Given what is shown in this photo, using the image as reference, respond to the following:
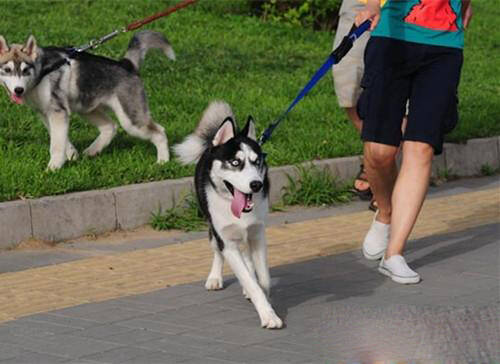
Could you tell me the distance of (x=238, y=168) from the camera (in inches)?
254

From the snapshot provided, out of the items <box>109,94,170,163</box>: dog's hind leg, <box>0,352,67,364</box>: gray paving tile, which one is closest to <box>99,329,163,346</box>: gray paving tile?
<box>0,352,67,364</box>: gray paving tile

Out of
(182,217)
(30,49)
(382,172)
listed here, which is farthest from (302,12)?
(382,172)

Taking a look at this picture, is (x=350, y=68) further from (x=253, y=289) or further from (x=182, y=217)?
(x=253, y=289)

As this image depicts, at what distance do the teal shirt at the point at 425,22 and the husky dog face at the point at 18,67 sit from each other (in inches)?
125

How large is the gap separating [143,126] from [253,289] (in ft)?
13.3

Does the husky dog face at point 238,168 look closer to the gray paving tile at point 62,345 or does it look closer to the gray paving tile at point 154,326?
the gray paving tile at point 154,326

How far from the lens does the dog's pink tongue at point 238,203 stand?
6453 millimetres

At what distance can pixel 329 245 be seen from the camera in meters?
8.56

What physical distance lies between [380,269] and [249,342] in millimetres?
1750

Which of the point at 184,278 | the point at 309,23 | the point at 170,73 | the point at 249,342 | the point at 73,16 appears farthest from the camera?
the point at 309,23

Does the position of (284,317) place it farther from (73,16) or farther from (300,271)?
(73,16)

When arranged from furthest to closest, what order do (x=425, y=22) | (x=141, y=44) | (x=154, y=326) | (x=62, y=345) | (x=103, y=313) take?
(x=141, y=44), (x=425, y=22), (x=103, y=313), (x=154, y=326), (x=62, y=345)

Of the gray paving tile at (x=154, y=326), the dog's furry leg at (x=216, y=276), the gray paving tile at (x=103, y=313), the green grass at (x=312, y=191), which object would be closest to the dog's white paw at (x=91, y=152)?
the green grass at (x=312, y=191)

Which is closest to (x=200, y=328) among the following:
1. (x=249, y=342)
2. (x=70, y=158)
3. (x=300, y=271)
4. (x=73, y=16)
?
(x=249, y=342)
